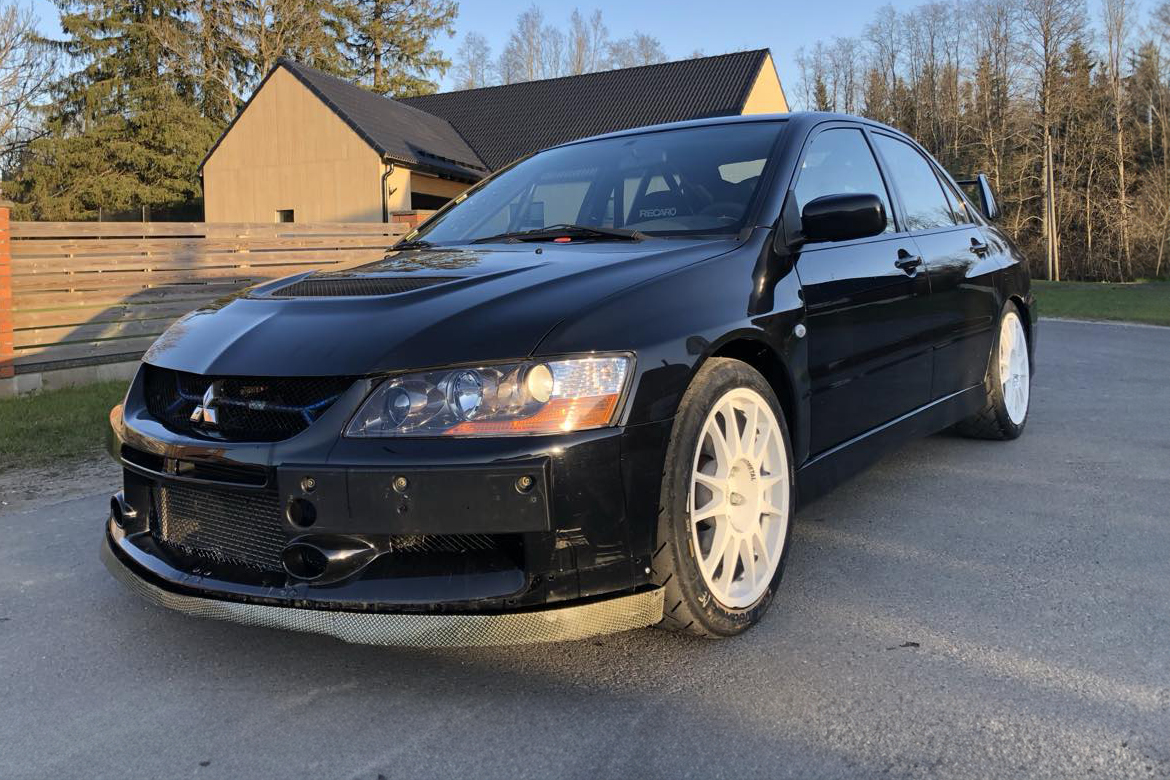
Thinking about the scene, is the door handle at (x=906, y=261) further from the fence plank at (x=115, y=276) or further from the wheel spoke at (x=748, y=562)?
the fence plank at (x=115, y=276)

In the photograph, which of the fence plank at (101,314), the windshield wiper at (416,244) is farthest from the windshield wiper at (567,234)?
the fence plank at (101,314)

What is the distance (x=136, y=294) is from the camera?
9070mm

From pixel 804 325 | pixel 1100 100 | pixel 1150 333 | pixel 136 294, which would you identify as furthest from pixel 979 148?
pixel 804 325

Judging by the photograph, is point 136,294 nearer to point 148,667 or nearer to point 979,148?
point 148,667

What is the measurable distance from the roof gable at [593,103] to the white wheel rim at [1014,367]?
74.9ft

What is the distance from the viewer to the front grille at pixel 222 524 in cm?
232

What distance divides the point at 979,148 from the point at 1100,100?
573 centimetres

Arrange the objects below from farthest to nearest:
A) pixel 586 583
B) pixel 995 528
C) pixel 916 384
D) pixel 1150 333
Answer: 1. pixel 1150 333
2. pixel 916 384
3. pixel 995 528
4. pixel 586 583

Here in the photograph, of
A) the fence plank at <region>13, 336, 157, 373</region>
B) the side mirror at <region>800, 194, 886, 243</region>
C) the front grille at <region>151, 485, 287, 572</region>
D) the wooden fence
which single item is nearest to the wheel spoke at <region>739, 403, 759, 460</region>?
the side mirror at <region>800, 194, 886, 243</region>

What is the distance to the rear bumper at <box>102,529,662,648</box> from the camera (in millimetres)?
2160

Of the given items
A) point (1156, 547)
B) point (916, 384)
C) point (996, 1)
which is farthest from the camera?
point (996, 1)

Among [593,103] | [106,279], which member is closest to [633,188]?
[106,279]

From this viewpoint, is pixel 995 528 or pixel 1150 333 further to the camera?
pixel 1150 333

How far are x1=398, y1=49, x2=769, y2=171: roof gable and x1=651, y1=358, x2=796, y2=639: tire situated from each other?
25.5 metres
